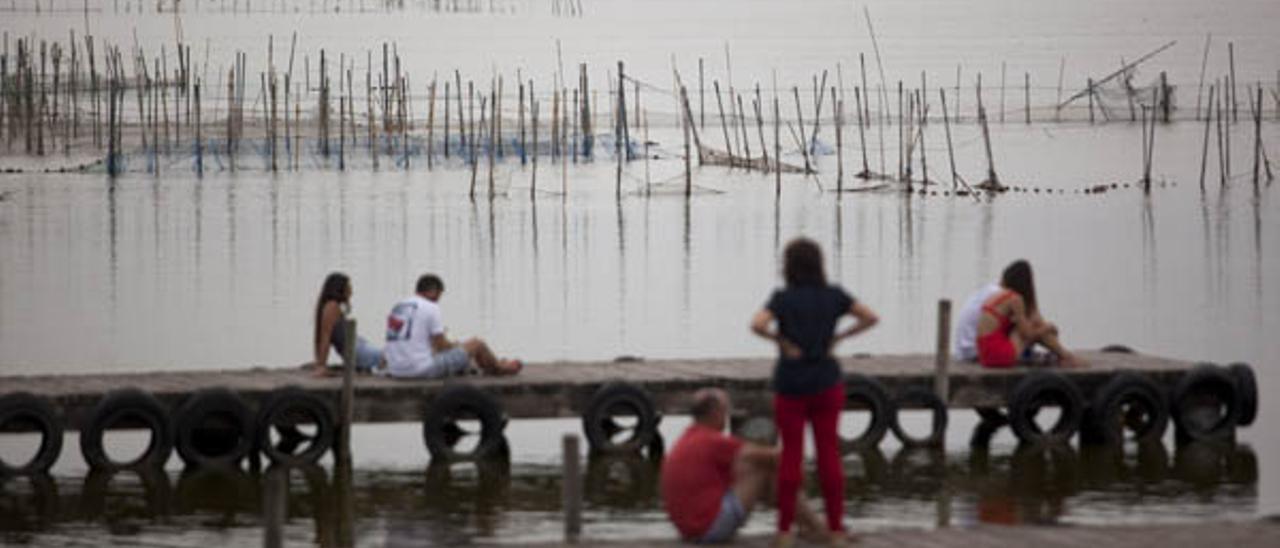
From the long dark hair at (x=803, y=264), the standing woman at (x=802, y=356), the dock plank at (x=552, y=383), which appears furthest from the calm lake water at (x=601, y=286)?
the long dark hair at (x=803, y=264)

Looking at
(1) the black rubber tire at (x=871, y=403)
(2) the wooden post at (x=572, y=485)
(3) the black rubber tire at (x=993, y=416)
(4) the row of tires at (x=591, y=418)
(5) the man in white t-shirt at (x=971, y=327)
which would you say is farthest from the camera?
(3) the black rubber tire at (x=993, y=416)

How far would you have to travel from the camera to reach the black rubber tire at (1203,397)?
2272 cm

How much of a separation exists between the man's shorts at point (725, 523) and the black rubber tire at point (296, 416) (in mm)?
6665

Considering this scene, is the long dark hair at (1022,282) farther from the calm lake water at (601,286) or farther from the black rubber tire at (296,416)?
the black rubber tire at (296,416)

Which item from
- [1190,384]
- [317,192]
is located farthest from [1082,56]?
[1190,384]

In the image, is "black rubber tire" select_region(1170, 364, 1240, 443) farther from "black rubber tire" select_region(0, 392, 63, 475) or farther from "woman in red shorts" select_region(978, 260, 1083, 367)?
"black rubber tire" select_region(0, 392, 63, 475)

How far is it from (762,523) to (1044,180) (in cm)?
5893

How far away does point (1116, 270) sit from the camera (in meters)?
45.6

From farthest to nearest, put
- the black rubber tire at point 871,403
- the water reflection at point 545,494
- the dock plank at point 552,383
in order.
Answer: the black rubber tire at point 871,403, the dock plank at point 552,383, the water reflection at point 545,494

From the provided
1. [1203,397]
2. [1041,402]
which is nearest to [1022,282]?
[1041,402]

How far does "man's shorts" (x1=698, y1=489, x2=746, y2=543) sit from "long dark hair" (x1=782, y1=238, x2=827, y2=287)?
122 cm

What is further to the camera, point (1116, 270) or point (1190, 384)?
point (1116, 270)

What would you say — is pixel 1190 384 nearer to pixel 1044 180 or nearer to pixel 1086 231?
pixel 1086 231

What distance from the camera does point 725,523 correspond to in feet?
50.4
